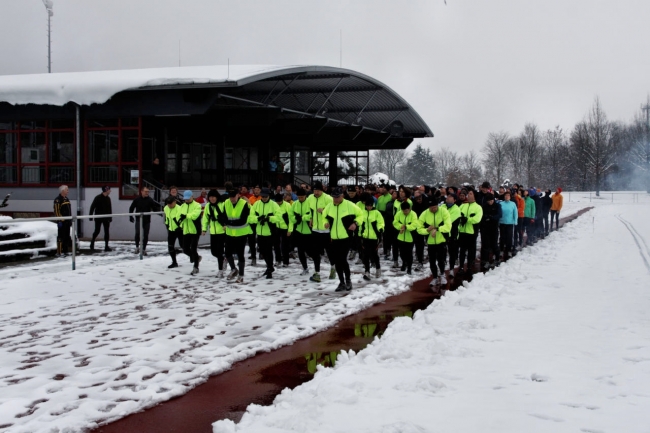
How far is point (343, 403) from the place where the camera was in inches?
212

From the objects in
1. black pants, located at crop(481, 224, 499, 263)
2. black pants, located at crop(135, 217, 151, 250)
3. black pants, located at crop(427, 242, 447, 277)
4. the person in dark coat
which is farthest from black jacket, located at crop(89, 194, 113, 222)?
black pants, located at crop(481, 224, 499, 263)

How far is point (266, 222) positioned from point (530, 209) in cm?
1137

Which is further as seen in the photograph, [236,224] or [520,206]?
[520,206]

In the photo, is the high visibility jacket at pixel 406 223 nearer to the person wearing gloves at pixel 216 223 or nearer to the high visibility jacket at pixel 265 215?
the high visibility jacket at pixel 265 215

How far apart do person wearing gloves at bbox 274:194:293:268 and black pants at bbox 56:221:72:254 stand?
5130mm

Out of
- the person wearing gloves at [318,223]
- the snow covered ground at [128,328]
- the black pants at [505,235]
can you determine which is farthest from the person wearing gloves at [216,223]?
the black pants at [505,235]

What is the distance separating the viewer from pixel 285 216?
14227 millimetres

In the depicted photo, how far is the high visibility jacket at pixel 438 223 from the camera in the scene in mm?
12712

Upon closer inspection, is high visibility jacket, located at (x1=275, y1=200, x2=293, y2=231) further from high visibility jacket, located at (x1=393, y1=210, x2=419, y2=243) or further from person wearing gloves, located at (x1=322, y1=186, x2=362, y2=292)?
high visibility jacket, located at (x1=393, y1=210, x2=419, y2=243)

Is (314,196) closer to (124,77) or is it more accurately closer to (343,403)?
(343,403)

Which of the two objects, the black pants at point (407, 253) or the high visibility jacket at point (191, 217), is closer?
the black pants at point (407, 253)

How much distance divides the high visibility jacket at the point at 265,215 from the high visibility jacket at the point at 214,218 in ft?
2.47

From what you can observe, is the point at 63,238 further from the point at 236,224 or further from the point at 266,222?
the point at 266,222

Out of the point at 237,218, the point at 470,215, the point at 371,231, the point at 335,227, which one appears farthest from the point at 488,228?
the point at 237,218
